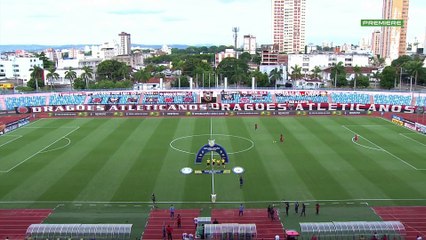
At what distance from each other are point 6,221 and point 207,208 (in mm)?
13582

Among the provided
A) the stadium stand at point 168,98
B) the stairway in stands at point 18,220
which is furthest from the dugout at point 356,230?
the stadium stand at point 168,98

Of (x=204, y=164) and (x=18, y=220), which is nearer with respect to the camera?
(x=18, y=220)

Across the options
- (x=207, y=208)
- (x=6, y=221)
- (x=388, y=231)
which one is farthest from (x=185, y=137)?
(x=388, y=231)

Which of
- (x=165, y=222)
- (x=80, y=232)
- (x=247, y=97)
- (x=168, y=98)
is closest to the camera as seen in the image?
(x=80, y=232)

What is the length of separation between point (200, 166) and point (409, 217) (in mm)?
18178

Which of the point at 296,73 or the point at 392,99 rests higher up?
the point at 296,73

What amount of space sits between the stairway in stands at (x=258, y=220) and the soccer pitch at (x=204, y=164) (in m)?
1.79

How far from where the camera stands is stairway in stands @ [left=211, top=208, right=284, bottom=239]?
25.8 metres

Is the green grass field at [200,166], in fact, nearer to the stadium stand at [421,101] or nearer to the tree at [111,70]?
the stadium stand at [421,101]

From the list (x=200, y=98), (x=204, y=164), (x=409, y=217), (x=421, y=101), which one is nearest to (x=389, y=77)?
(x=421, y=101)

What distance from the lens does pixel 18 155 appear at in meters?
43.1

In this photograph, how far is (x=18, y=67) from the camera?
14500 centimetres

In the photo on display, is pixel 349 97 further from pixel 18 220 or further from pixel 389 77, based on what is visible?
pixel 18 220

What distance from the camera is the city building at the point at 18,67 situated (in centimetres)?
14262
